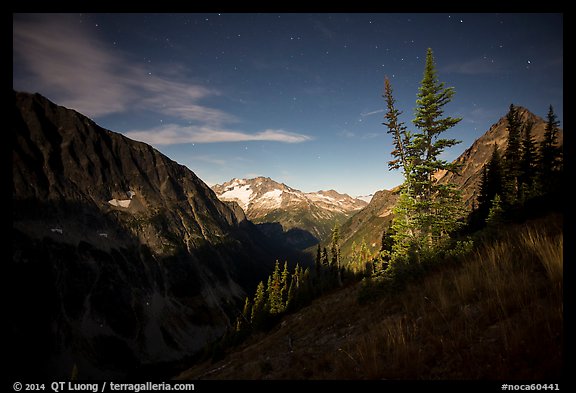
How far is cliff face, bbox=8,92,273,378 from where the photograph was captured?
313 ft

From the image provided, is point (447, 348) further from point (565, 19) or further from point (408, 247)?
point (408, 247)

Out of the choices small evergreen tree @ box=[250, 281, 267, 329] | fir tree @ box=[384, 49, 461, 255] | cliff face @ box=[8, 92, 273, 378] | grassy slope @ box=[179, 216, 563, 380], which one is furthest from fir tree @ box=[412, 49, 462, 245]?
cliff face @ box=[8, 92, 273, 378]

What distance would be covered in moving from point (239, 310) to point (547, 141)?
482 feet

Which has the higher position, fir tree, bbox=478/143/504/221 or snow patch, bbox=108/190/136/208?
snow patch, bbox=108/190/136/208

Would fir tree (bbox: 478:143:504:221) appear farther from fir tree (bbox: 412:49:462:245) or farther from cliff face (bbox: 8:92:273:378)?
cliff face (bbox: 8:92:273:378)

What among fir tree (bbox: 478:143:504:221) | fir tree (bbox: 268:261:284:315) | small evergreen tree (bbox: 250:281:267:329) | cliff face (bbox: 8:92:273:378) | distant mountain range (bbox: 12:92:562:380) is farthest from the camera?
cliff face (bbox: 8:92:273:378)

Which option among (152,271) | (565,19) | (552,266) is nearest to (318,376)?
(552,266)

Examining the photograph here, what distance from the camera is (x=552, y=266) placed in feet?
13.7

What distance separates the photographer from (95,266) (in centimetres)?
12569

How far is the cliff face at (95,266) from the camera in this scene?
95.2 metres

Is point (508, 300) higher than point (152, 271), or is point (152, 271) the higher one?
point (508, 300)

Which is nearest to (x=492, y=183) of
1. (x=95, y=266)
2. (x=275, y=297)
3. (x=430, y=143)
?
(x=430, y=143)

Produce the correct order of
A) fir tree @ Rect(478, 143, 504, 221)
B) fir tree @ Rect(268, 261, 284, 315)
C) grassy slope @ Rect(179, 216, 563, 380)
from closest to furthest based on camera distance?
grassy slope @ Rect(179, 216, 563, 380), fir tree @ Rect(478, 143, 504, 221), fir tree @ Rect(268, 261, 284, 315)

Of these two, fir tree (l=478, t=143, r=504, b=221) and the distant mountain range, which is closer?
fir tree (l=478, t=143, r=504, b=221)
